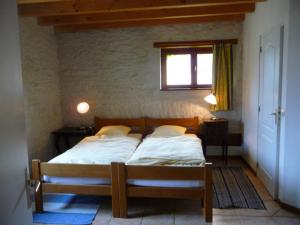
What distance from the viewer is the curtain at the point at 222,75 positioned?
175 inches

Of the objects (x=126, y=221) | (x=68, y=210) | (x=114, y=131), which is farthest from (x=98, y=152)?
(x=114, y=131)

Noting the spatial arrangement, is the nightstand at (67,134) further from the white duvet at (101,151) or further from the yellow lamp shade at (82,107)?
the white duvet at (101,151)

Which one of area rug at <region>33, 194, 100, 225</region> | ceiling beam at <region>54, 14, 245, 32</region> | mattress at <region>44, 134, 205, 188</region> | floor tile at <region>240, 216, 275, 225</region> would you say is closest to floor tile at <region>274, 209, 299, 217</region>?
floor tile at <region>240, 216, 275, 225</region>

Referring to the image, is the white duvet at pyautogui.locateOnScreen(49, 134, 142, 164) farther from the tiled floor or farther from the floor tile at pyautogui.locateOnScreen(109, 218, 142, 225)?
the floor tile at pyautogui.locateOnScreen(109, 218, 142, 225)

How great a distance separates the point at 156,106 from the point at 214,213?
2.42m

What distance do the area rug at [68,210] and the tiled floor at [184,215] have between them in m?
0.11

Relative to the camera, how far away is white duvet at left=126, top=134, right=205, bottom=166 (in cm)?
282

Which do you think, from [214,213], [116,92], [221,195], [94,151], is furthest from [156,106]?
[214,213]

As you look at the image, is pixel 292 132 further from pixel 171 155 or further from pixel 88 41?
pixel 88 41

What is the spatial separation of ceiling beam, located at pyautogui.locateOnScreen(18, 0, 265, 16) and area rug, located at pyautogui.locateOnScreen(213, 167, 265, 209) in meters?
2.30

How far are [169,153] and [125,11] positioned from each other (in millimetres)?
2251

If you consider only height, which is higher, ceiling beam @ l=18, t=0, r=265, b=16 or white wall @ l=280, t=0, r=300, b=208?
ceiling beam @ l=18, t=0, r=265, b=16

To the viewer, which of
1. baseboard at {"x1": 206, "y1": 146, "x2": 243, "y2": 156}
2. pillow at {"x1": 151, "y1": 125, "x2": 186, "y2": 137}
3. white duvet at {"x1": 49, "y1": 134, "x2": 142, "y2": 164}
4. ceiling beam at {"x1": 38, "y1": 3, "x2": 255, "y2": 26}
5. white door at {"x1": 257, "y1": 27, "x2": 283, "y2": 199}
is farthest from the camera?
baseboard at {"x1": 206, "y1": 146, "x2": 243, "y2": 156}

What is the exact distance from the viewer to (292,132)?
8.48 feet
